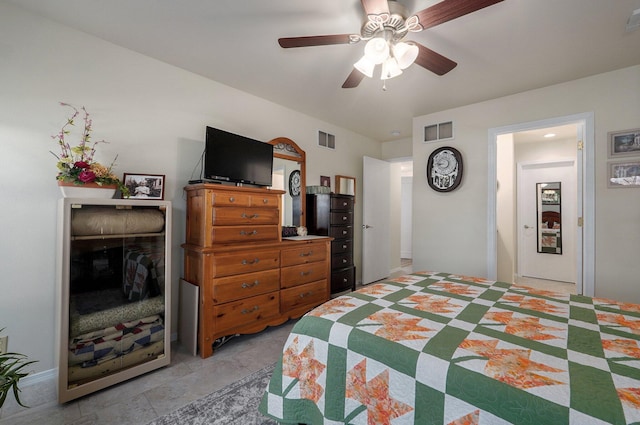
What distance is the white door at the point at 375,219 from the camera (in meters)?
4.70

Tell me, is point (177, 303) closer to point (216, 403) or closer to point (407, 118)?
point (216, 403)

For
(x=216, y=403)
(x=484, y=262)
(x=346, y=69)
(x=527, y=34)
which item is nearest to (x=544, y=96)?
(x=527, y=34)

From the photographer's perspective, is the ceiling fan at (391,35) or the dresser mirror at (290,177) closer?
the ceiling fan at (391,35)

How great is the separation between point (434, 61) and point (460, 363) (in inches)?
75.2

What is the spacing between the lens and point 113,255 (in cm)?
206

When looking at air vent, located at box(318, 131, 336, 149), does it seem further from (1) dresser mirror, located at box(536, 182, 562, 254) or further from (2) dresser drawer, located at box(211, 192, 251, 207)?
(1) dresser mirror, located at box(536, 182, 562, 254)

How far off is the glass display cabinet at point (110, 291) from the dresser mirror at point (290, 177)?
159 cm

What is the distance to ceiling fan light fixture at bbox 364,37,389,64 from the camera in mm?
1700

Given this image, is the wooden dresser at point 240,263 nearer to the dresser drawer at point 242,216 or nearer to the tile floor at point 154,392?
the dresser drawer at point 242,216

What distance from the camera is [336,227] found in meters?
3.96

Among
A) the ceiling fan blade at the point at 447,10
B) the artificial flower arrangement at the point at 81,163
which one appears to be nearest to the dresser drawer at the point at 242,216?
the artificial flower arrangement at the point at 81,163

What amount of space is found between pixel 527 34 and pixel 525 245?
4185mm

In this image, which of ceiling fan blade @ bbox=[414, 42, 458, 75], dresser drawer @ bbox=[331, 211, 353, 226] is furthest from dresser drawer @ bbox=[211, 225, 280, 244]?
ceiling fan blade @ bbox=[414, 42, 458, 75]

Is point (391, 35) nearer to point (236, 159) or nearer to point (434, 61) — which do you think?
point (434, 61)
